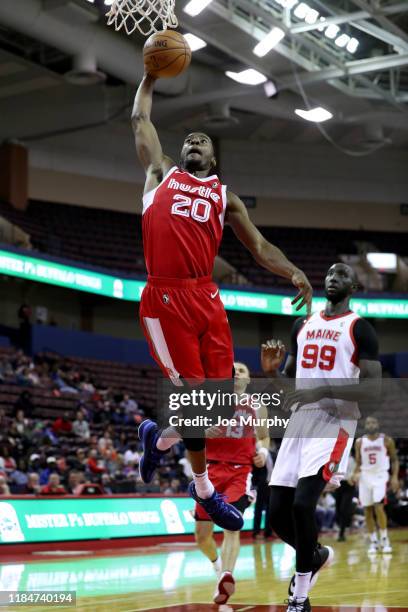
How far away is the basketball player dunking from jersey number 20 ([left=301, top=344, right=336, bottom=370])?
1.54ft

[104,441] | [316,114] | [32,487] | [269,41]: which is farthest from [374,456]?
[316,114]

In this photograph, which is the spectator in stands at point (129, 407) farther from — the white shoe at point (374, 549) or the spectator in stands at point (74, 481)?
the white shoe at point (374, 549)

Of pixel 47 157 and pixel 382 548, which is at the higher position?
pixel 47 157

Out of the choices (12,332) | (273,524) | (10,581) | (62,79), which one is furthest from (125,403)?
(273,524)

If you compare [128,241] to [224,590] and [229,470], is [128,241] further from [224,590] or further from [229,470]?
[224,590]

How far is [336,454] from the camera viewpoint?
638 centimetres

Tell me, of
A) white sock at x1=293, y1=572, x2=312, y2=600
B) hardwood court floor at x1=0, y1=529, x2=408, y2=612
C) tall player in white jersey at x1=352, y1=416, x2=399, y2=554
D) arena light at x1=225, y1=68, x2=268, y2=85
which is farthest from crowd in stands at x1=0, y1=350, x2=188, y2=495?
arena light at x1=225, y1=68, x2=268, y2=85

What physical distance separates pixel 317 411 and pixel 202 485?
970 millimetres

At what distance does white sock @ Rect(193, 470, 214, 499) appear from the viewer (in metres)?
6.32

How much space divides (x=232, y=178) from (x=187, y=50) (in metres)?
29.8

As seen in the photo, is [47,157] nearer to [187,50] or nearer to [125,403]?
[125,403]

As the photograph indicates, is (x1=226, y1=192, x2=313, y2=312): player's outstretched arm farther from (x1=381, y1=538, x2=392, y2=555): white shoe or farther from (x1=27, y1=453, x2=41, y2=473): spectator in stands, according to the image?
(x1=27, y1=453, x2=41, y2=473): spectator in stands

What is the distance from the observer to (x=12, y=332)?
28297 mm

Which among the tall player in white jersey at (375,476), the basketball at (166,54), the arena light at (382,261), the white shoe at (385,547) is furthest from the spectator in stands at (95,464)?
the arena light at (382,261)
